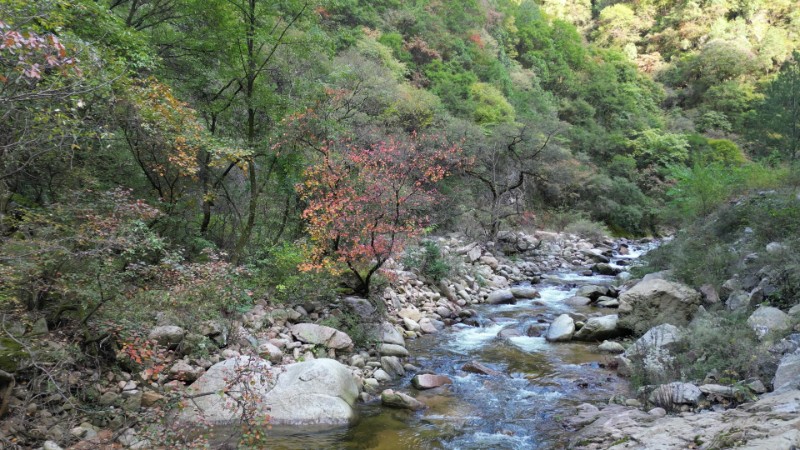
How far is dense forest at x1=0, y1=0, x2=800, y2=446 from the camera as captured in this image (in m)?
4.39

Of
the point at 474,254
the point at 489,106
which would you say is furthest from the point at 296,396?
the point at 489,106

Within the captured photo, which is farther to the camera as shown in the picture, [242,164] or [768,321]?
[242,164]

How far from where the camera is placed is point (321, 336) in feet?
23.5

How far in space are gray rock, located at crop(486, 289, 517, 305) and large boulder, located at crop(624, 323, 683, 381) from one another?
15.6 feet

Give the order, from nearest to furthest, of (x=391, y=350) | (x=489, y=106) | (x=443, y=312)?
(x=391, y=350), (x=443, y=312), (x=489, y=106)

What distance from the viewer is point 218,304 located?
19.9ft

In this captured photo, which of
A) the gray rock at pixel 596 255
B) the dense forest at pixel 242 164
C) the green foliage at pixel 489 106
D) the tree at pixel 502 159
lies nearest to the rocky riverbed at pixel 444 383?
the dense forest at pixel 242 164

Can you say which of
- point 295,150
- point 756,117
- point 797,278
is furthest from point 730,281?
→ point 756,117

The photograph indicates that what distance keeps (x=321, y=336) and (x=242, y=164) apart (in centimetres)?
289

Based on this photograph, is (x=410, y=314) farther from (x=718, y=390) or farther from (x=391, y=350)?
(x=718, y=390)

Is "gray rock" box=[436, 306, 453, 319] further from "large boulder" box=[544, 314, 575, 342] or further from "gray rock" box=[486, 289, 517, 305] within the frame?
"large boulder" box=[544, 314, 575, 342]

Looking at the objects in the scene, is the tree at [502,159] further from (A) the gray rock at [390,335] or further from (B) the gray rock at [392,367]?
(B) the gray rock at [392,367]

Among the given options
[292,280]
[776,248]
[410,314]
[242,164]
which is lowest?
[410,314]

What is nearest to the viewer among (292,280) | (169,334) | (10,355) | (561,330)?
(10,355)
